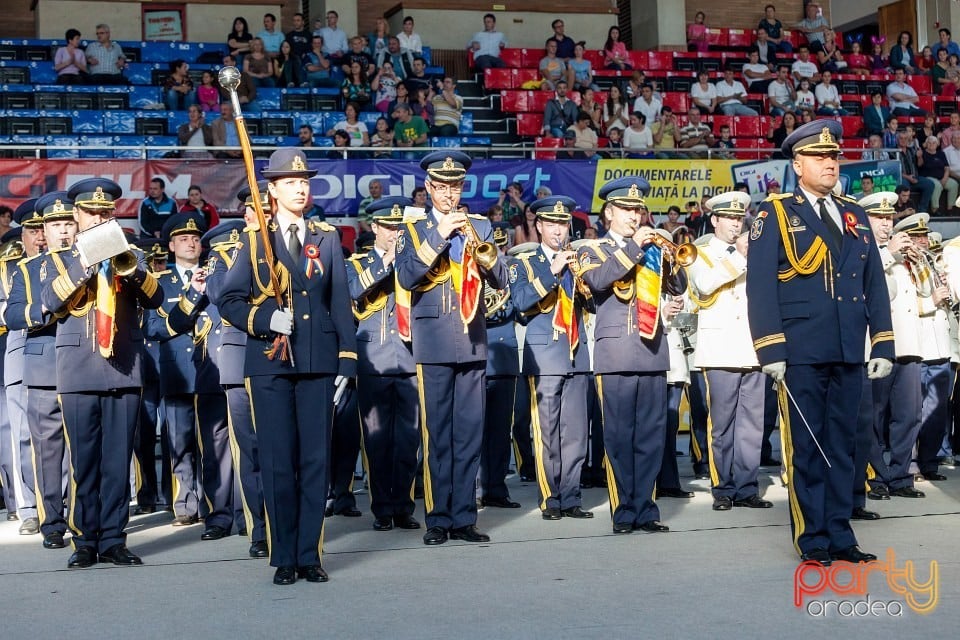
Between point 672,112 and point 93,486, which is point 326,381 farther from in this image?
point 672,112

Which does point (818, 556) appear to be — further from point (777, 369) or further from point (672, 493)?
point (672, 493)

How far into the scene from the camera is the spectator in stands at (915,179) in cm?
1898

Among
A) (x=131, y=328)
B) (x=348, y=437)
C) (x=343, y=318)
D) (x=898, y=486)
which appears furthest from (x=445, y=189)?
(x=898, y=486)

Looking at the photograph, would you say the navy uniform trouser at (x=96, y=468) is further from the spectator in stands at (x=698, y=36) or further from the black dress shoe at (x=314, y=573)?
the spectator in stands at (x=698, y=36)

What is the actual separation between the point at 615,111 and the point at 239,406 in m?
12.3

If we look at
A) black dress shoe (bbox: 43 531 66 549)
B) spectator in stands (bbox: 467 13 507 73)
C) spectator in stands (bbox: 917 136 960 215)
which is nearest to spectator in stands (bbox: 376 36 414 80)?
spectator in stands (bbox: 467 13 507 73)

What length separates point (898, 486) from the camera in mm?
8906

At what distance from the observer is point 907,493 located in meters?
8.83

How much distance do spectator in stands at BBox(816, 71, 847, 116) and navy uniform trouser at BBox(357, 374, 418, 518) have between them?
14.0 meters

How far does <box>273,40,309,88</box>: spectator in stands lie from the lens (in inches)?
724

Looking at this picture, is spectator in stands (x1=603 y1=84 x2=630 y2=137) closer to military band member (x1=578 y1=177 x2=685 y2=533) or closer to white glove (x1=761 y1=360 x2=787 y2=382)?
military band member (x1=578 y1=177 x2=685 y2=533)

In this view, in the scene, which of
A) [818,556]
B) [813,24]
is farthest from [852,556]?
[813,24]

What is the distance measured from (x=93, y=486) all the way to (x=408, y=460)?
2.07 m

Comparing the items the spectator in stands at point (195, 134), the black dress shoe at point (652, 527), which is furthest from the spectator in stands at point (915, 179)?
the black dress shoe at point (652, 527)
